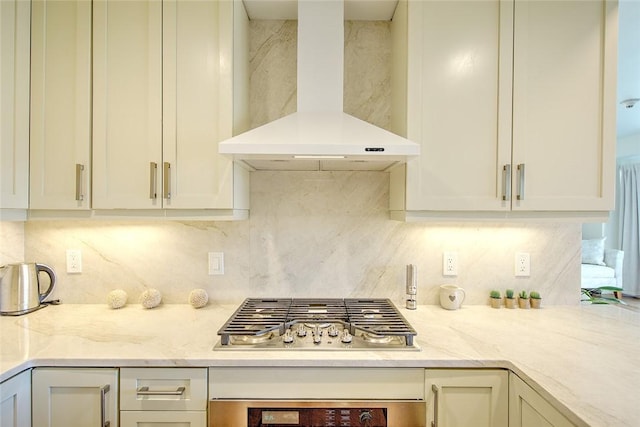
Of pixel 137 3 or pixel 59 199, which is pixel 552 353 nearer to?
pixel 59 199

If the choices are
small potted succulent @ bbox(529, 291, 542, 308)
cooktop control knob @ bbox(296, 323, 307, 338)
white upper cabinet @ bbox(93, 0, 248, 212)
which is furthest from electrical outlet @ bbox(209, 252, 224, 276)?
small potted succulent @ bbox(529, 291, 542, 308)

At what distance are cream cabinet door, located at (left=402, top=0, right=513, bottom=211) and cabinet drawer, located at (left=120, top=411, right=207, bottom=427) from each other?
1.17 meters

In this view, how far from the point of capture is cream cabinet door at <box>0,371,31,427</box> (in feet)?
3.61

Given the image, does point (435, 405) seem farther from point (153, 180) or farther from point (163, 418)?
point (153, 180)

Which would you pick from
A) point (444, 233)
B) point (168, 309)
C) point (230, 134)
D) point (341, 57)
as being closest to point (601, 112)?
point (444, 233)

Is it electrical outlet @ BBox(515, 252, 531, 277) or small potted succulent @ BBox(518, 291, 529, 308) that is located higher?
electrical outlet @ BBox(515, 252, 531, 277)

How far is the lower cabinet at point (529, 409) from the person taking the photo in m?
0.97

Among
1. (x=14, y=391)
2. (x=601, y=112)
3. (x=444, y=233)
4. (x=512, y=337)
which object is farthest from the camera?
(x=444, y=233)

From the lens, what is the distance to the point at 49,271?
5.61 feet

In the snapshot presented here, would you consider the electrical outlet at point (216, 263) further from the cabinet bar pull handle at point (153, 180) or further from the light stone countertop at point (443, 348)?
the cabinet bar pull handle at point (153, 180)

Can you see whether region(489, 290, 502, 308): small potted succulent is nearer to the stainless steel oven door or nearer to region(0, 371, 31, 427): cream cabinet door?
the stainless steel oven door

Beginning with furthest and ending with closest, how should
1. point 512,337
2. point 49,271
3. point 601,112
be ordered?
point 49,271 < point 601,112 < point 512,337

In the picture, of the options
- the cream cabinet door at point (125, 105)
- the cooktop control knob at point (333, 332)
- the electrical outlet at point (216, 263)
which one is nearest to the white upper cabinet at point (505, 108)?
the cooktop control knob at point (333, 332)

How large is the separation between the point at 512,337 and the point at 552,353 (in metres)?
0.17
